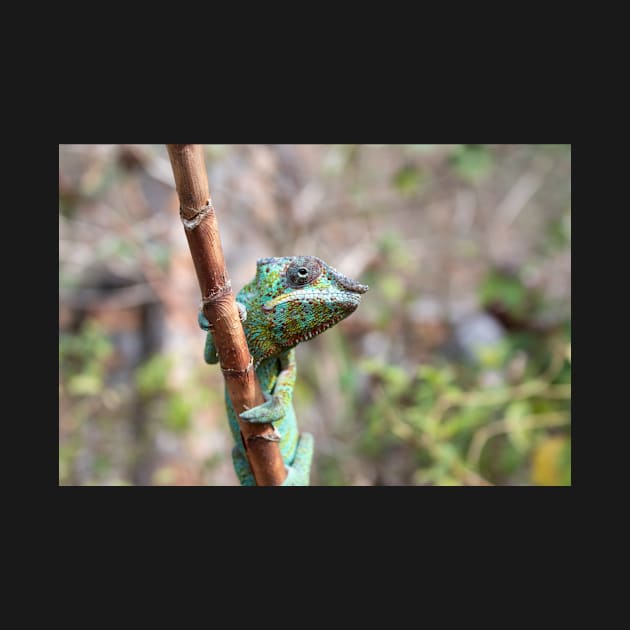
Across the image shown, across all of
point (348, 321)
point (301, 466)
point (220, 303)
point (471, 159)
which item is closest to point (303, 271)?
point (220, 303)

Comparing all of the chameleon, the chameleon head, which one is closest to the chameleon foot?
the chameleon

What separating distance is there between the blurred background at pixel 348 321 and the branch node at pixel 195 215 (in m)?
1.75

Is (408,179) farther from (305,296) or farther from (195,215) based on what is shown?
(195,215)

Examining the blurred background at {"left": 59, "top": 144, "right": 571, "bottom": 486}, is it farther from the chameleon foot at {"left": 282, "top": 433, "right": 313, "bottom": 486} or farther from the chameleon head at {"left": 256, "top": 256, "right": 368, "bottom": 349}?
the chameleon head at {"left": 256, "top": 256, "right": 368, "bottom": 349}

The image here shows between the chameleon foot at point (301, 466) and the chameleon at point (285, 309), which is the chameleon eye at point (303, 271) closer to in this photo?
the chameleon at point (285, 309)

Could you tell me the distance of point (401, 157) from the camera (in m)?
4.26

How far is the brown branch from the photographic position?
0.91 m

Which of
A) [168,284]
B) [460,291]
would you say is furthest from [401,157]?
[168,284]

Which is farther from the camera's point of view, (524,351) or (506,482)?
(524,351)

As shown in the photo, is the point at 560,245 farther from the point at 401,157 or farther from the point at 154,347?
the point at 154,347

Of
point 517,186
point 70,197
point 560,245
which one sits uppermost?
point 517,186

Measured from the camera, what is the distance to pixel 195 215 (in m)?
0.92

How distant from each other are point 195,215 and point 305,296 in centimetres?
34

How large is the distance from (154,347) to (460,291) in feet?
7.56
